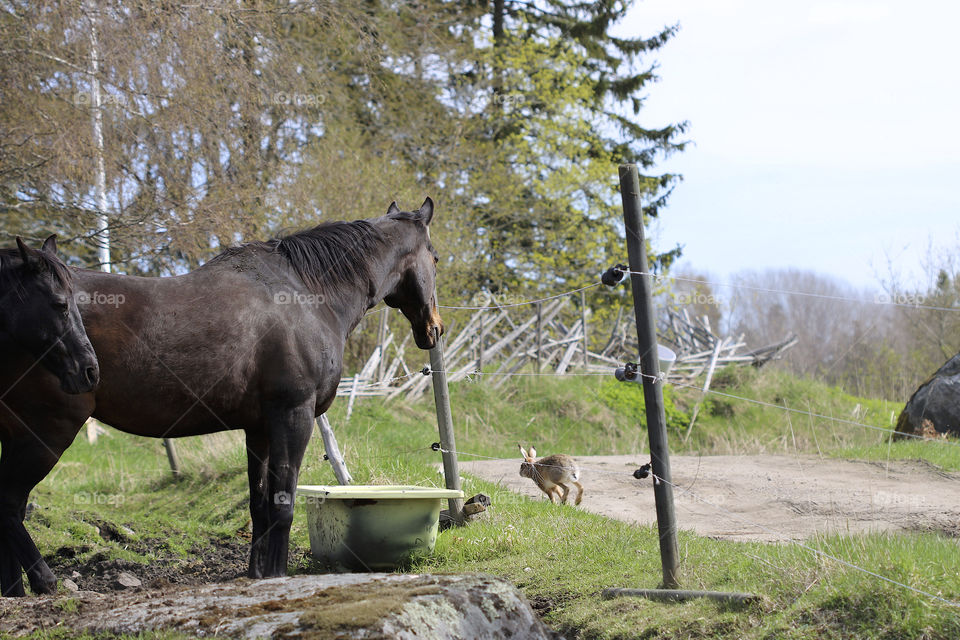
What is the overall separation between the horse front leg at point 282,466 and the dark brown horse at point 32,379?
0.94 metres

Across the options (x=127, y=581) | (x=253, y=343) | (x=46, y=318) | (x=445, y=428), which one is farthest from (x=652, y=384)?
(x=127, y=581)

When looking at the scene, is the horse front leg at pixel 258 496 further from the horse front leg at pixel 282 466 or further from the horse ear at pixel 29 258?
the horse ear at pixel 29 258

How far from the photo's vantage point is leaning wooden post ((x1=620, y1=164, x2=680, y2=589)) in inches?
165

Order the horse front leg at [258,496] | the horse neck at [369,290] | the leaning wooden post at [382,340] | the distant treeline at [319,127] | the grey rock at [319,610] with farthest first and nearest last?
the leaning wooden post at [382,340]
the distant treeline at [319,127]
the horse neck at [369,290]
the horse front leg at [258,496]
the grey rock at [319,610]

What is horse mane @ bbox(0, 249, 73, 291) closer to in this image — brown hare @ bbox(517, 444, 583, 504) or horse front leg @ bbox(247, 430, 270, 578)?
horse front leg @ bbox(247, 430, 270, 578)

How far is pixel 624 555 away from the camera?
195 inches

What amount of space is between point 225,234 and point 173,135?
1386 mm

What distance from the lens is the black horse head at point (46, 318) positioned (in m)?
3.88

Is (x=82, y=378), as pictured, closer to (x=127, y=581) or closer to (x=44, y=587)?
(x=44, y=587)

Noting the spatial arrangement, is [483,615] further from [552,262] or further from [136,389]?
[552,262]

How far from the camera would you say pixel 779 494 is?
305 inches

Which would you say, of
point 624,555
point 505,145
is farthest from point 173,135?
point 505,145

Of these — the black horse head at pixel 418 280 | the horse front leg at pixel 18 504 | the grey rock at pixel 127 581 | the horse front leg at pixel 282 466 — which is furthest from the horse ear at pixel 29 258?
the grey rock at pixel 127 581

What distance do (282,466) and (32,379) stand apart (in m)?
1.29
